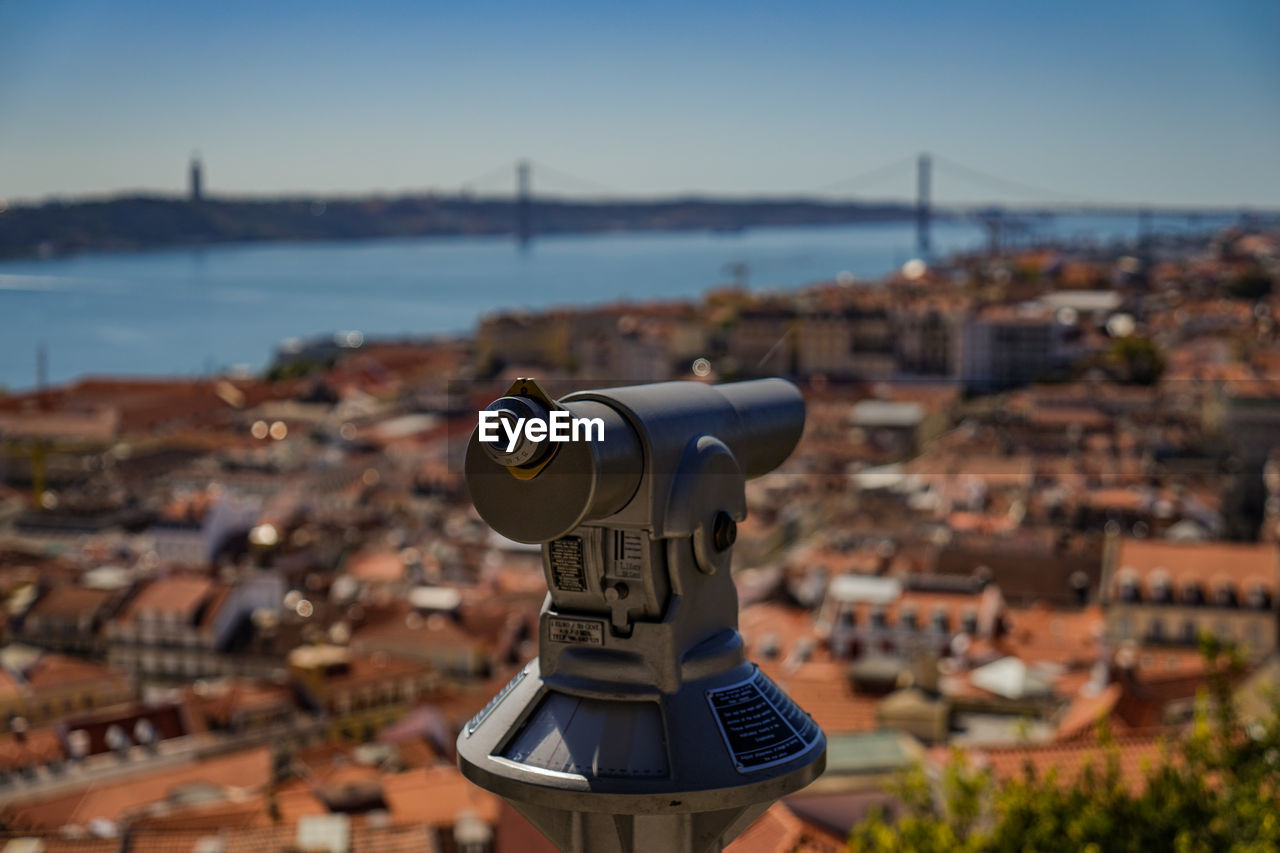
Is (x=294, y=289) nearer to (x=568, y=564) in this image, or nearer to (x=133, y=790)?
(x=133, y=790)

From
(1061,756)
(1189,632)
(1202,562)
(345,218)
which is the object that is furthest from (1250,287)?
(345,218)

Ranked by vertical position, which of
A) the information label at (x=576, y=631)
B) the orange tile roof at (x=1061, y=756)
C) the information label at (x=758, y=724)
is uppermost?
the information label at (x=576, y=631)

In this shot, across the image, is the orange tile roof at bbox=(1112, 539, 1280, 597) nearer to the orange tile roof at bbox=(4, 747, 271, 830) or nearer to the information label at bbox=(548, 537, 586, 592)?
the orange tile roof at bbox=(4, 747, 271, 830)

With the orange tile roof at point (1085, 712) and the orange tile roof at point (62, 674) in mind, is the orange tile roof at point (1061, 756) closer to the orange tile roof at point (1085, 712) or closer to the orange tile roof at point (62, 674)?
the orange tile roof at point (1085, 712)

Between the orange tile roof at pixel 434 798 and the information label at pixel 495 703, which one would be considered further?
the orange tile roof at pixel 434 798

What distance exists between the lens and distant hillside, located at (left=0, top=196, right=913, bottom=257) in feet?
94.9

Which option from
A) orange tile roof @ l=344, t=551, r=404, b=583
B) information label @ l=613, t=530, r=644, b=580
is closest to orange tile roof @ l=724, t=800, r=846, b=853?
information label @ l=613, t=530, r=644, b=580

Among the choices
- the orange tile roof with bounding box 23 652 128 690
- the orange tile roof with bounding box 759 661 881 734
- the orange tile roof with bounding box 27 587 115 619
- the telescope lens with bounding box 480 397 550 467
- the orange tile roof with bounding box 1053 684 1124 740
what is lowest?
the orange tile roof with bounding box 27 587 115 619

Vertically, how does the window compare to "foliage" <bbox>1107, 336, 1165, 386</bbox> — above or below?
below

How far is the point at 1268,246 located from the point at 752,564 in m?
33.9

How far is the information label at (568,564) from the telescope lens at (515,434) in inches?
3.3

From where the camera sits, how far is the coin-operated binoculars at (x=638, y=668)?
773 millimetres

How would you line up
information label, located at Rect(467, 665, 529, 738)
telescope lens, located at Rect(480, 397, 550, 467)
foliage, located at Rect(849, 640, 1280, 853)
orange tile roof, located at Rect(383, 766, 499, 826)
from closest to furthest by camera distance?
telescope lens, located at Rect(480, 397, 550, 467)
information label, located at Rect(467, 665, 529, 738)
foliage, located at Rect(849, 640, 1280, 853)
orange tile roof, located at Rect(383, 766, 499, 826)

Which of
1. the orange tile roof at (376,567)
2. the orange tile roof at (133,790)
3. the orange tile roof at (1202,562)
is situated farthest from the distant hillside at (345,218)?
the orange tile roof at (1202,562)
